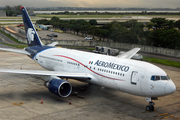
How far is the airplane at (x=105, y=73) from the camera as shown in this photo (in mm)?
22022

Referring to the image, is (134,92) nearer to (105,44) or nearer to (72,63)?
(72,63)

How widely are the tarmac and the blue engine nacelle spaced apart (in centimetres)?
102

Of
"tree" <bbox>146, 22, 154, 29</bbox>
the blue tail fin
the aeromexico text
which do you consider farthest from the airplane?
"tree" <bbox>146, 22, 154, 29</bbox>

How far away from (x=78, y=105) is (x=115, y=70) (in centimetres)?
558

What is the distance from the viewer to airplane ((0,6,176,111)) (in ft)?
72.3

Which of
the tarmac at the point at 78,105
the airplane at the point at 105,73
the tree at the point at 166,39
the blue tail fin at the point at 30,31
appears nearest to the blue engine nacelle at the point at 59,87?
the airplane at the point at 105,73

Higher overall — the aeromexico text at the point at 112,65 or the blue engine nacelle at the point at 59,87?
the aeromexico text at the point at 112,65

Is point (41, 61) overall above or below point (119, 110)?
above

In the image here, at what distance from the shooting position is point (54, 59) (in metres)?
32.6

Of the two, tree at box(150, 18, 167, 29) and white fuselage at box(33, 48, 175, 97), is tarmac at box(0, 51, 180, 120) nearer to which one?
white fuselage at box(33, 48, 175, 97)

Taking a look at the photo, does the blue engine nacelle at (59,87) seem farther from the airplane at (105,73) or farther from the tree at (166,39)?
the tree at (166,39)

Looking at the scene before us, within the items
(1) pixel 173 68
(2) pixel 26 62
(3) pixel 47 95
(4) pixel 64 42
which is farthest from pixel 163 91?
(4) pixel 64 42

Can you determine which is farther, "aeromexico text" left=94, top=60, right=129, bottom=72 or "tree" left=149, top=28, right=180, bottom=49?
"tree" left=149, top=28, right=180, bottom=49

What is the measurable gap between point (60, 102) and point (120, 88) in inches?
271
